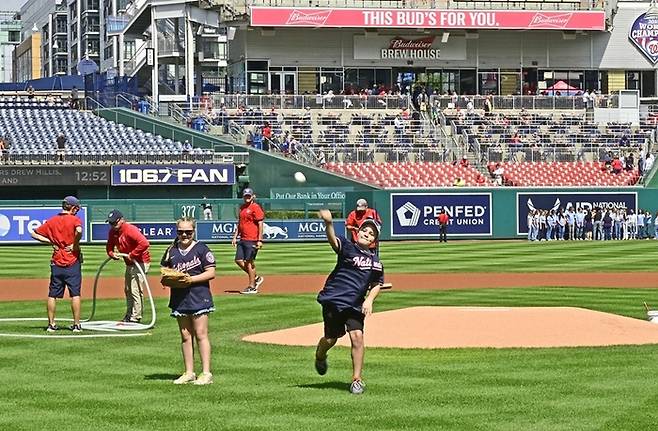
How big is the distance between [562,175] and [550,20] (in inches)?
519

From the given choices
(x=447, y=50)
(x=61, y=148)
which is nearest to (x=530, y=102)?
(x=447, y=50)

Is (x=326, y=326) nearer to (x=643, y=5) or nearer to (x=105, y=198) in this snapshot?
(x=105, y=198)

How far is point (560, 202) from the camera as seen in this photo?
5197 cm

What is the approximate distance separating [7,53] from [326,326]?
165 meters

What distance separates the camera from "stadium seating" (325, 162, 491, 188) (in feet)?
183

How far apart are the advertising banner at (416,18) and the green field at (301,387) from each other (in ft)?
147

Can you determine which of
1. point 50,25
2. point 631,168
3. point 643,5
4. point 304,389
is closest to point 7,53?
point 50,25

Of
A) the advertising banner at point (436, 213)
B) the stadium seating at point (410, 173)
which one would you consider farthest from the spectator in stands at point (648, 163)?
the advertising banner at point (436, 213)

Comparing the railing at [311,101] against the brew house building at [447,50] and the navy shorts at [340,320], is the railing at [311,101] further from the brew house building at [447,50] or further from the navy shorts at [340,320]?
the navy shorts at [340,320]

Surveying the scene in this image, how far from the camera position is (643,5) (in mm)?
71438

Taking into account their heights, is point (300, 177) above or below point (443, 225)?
above

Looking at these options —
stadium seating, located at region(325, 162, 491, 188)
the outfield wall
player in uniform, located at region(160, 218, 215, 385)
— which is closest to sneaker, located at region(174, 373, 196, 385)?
player in uniform, located at region(160, 218, 215, 385)

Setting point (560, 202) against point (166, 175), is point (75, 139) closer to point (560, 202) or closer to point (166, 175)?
point (166, 175)

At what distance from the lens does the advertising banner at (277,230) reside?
1941 inches
